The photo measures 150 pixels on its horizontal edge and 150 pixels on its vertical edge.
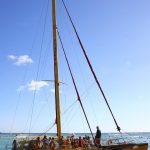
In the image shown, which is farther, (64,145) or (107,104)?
(107,104)

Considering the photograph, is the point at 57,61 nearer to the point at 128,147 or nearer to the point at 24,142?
the point at 24,142

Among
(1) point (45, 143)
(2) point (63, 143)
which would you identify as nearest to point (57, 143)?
(2) point (63, 143)

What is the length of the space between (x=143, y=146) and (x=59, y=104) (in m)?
6.46

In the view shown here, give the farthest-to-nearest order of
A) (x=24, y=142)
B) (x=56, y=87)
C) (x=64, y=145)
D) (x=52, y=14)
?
(x=52, y=14), (x=56, y=87), (x=24, y=142), (x=64, y=145)

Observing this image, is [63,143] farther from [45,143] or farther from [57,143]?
[45,143]

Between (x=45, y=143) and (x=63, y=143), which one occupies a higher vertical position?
(x=45, y=143)

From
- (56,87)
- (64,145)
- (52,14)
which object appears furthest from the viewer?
(52,14)

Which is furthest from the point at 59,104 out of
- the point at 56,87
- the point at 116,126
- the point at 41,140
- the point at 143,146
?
the point at 143,146

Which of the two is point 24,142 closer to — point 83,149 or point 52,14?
point 83,149

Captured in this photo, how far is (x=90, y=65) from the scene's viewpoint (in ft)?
77.6

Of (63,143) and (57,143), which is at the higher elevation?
(57,143)

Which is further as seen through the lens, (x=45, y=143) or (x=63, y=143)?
(x=45, y=143)

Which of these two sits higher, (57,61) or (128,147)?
(57,61)

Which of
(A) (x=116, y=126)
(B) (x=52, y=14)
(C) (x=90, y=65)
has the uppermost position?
(B) (x=52, y=14)
